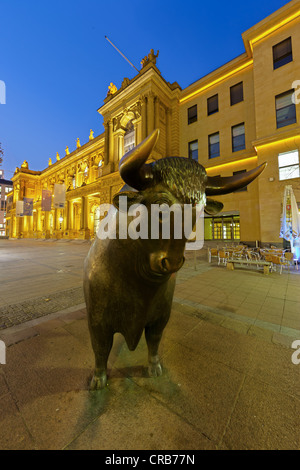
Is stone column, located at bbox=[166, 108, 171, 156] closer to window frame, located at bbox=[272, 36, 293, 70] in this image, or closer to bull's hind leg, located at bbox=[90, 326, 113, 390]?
window frame, located at bbox=[272, 36, 293, 70]

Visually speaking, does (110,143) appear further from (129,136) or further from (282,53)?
(282,53)

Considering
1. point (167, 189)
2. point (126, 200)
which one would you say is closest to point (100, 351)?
point (126, 200)

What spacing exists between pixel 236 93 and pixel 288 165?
9.99 m

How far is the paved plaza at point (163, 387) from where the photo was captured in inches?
53.1

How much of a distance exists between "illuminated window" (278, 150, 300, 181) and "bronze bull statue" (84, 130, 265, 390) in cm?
1465

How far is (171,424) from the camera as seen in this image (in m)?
1.43

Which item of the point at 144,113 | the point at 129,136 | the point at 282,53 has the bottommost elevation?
the point at 129,136

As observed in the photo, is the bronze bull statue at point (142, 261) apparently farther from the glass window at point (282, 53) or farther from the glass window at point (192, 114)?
the glass window at point (192, 114)

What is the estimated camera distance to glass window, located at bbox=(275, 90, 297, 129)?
12789 mm

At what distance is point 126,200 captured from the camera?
1216 mm

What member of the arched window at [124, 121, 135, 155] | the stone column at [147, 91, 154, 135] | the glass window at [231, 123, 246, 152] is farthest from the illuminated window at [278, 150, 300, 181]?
the arched window at [124, 121, 135, 155]
